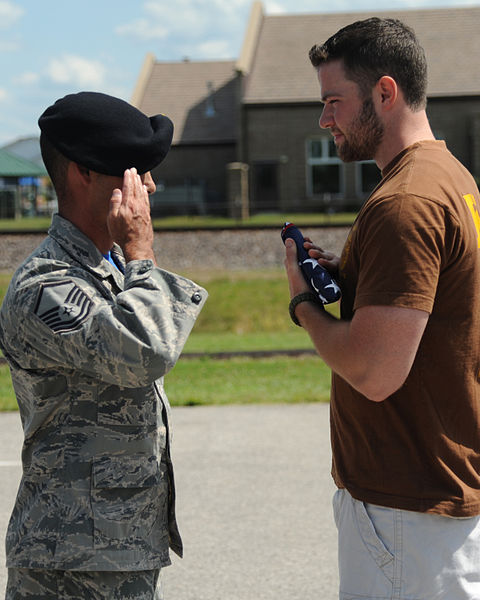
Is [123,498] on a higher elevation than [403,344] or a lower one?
lower

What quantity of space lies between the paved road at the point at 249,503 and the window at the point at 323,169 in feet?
100

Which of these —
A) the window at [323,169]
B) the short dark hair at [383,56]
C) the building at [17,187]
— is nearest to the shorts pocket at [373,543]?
the short dark hair at [383,56]

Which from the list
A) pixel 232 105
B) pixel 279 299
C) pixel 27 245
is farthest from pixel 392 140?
pixel 232 105

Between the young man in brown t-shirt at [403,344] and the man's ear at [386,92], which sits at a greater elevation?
the man's ear at [386,92]

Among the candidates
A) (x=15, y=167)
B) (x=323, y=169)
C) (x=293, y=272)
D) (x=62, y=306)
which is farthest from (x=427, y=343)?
(x=15, y=167)

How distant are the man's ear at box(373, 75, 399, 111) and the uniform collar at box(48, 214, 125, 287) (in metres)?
0.87

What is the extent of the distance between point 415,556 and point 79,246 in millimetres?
1224

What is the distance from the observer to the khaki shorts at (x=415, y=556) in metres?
2.46

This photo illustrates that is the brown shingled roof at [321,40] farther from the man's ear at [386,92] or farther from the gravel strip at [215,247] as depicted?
the man's ear at [386,92]

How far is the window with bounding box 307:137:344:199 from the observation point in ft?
129

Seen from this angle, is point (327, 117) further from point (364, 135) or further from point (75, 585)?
point (75, 585)

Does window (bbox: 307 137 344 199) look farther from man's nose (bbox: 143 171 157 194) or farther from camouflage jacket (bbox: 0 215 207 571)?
camouflage jacket (bbox: 0 215 207 571)

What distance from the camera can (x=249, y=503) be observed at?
6348 millimetres

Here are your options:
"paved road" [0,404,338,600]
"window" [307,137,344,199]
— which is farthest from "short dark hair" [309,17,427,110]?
"window" [307,137,344,199]
